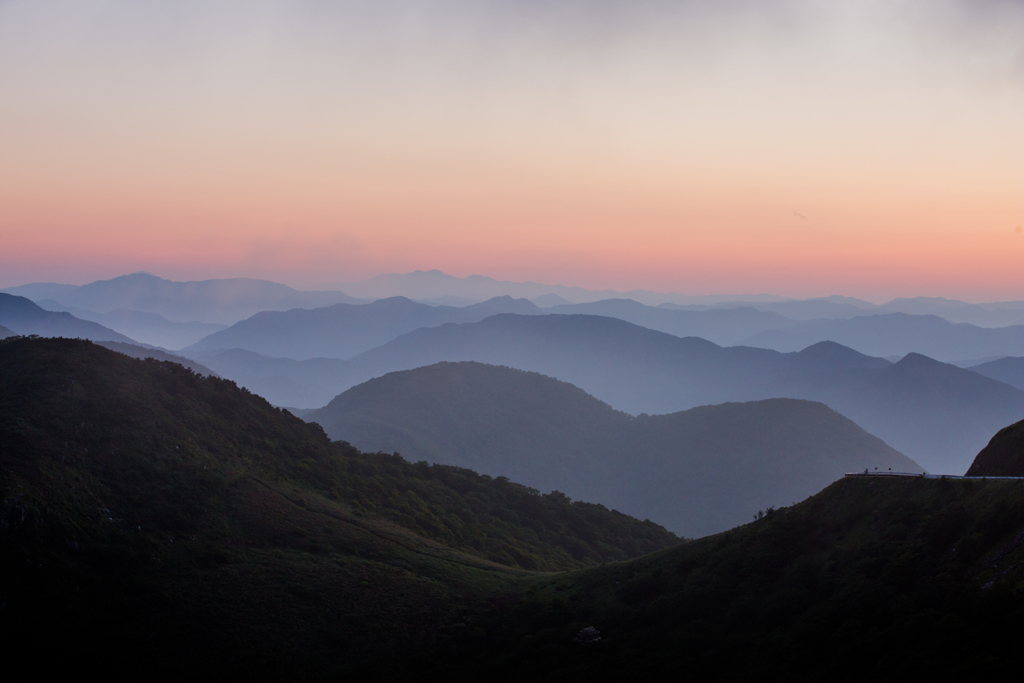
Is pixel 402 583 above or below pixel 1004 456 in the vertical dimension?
below

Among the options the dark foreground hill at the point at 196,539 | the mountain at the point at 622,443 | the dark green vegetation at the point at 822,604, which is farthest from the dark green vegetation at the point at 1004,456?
the mountain at the point at 622,443

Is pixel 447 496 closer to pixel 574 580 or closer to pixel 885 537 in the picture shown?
pixel 574 580

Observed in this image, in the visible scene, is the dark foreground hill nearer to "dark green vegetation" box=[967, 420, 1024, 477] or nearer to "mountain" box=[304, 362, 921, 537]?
"dark green vegetation" box=[967, 420, 1024, 477]

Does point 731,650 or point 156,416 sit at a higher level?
point 156,416

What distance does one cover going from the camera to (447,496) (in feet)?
182

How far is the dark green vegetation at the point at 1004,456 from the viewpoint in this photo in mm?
20953

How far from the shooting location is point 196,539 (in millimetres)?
28797

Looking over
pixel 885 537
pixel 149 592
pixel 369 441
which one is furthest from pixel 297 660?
pixel 369 441

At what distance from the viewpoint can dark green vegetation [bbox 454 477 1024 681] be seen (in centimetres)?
1451

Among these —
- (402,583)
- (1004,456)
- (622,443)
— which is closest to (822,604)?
(1004,456)

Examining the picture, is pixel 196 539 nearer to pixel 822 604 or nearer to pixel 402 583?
pixel 402 583

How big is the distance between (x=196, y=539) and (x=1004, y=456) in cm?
3589

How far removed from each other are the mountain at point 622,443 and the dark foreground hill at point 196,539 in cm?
8037

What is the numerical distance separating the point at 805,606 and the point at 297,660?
18.8 m
